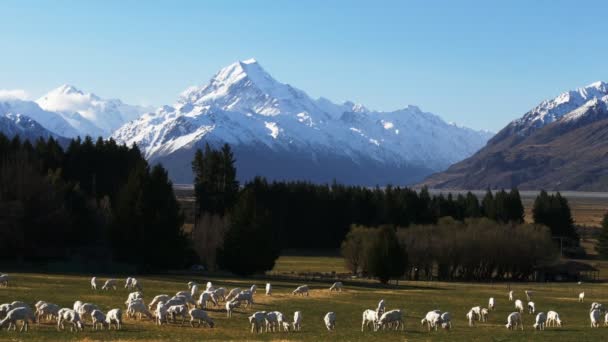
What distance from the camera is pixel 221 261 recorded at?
9769 centimetres

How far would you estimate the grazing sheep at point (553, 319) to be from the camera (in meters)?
52.2

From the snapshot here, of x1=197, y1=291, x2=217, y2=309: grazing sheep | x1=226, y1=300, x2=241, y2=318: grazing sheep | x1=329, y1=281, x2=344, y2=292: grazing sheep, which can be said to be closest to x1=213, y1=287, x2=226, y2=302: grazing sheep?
x1=197, y1=291, x2=217, y2=309: grazing sheep

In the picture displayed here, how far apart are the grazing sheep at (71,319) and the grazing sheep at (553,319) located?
95.2 feet

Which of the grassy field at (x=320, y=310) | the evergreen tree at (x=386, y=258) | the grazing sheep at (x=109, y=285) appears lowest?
the grassy field at (x=320, y=310)

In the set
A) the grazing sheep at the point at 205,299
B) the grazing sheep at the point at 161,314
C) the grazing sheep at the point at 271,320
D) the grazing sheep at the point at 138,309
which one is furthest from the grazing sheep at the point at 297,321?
the grazing sheep at the point at 205,299

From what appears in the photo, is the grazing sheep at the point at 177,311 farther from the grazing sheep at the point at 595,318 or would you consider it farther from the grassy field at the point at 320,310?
the grazing sheep at the point at 595,318

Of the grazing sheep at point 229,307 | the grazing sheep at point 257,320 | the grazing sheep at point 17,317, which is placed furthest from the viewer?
the grazing sheep at point 229,307

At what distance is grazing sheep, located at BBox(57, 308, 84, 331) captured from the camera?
4412 centimetres

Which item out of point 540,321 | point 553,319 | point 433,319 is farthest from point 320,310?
point 553,319

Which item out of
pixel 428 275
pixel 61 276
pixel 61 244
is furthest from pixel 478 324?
pixel 428 275

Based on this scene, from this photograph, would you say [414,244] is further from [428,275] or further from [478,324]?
[478,324]

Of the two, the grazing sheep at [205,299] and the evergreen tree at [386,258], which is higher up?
the evergreen tree at [386,258]

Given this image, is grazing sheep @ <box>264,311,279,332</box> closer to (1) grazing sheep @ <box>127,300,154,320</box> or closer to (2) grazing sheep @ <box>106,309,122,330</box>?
(1) grazing sheep @ <box>127,300,154,320</box>

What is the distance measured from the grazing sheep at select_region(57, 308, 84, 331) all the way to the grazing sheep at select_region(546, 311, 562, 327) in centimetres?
2901
